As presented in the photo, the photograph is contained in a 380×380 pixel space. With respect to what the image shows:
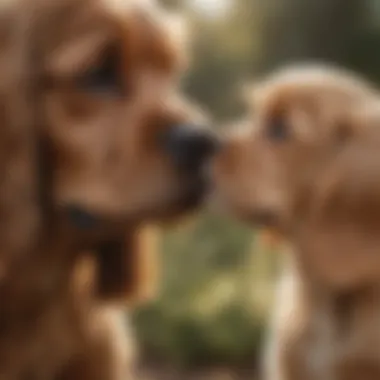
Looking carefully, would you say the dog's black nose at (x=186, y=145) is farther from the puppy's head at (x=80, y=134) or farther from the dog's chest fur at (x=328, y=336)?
the dog's chest fur at (x=328, y=336)

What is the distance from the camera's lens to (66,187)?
170 cm

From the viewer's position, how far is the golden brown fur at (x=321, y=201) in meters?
1.74

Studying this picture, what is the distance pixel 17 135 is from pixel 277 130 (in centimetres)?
50

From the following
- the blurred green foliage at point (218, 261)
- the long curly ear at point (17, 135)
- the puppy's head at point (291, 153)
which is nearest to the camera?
the long curly ear at point (17, 135)

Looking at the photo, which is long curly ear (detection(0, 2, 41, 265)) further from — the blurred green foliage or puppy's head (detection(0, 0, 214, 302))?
the blurred green foliage

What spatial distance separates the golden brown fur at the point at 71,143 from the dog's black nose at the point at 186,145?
0.04ft

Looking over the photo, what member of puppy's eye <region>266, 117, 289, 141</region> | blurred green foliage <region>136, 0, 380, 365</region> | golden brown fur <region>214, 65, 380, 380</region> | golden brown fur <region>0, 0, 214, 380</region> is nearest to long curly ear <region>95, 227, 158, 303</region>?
golden brown fur <region>0, 0, 214, 380</region>

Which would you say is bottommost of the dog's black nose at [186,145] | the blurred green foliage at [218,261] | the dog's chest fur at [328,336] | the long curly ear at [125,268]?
the dog's chest fur at [328,336]

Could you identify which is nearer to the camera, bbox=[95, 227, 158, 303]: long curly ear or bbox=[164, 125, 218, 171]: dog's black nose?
bbox=[164, 125, 218, 171]: dog's black nose

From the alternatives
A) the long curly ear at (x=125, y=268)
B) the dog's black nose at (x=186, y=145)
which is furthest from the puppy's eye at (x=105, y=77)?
the long curly ear at (x=125, y=268)

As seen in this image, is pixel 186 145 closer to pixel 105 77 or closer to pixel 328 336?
pixel 105 77

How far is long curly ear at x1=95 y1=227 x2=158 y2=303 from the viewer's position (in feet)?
6.09

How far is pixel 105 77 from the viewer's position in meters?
1.72

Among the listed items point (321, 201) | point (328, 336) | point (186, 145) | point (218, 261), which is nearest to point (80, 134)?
point (186, 145)
